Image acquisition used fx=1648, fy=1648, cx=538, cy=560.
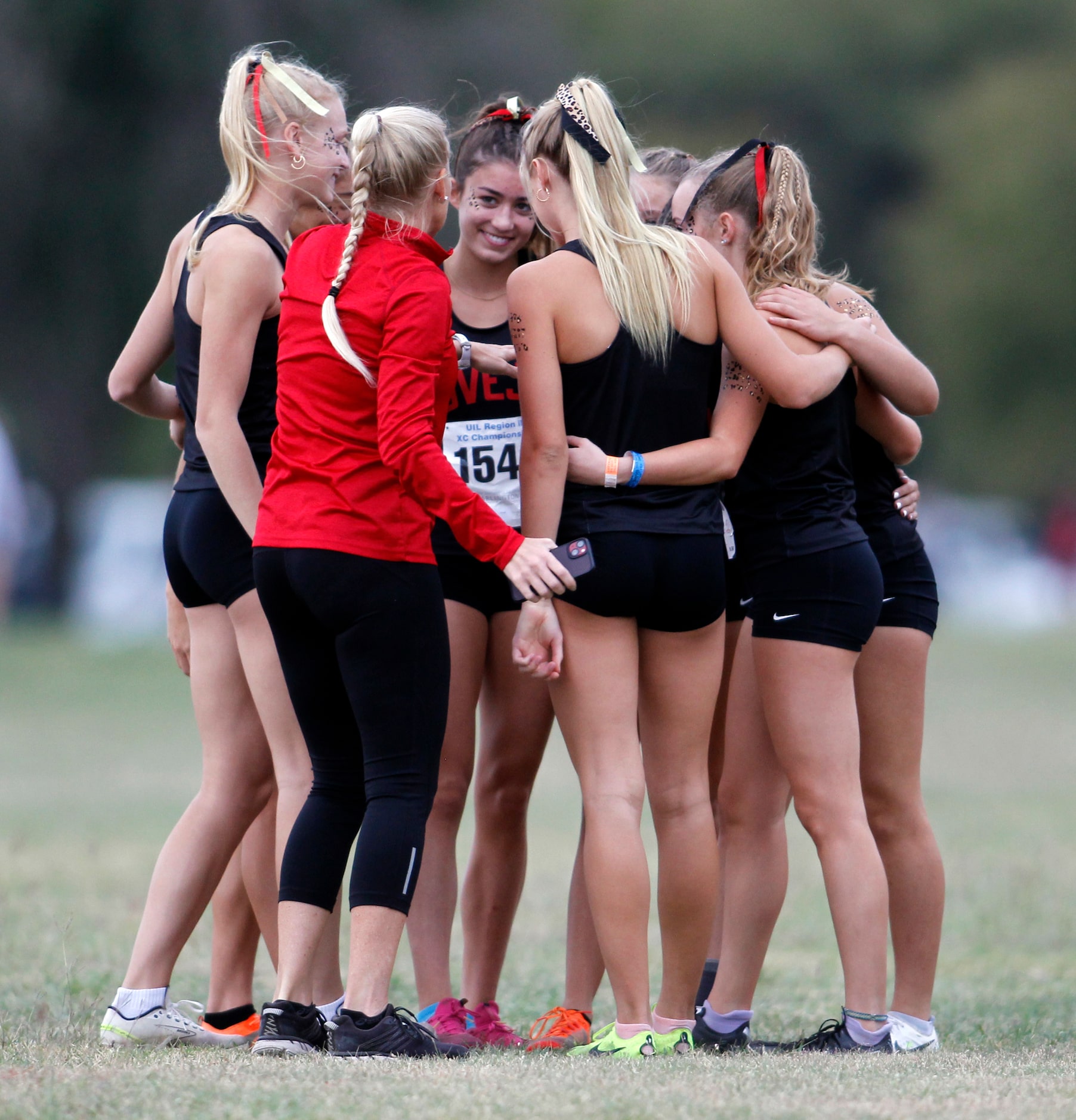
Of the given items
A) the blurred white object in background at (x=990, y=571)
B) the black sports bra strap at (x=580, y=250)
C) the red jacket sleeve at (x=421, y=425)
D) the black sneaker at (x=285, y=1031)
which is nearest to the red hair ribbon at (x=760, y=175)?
the black sports bra strap at (x=580, y=250)

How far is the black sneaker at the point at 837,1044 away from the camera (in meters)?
4.20

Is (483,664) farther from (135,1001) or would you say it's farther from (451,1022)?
(135,1001)

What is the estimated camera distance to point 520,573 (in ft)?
12.3

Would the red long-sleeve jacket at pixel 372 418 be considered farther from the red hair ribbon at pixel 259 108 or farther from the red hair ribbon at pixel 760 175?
the red hair ribbon at pixel 760 175

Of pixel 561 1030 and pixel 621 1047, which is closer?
pixel 621 1047

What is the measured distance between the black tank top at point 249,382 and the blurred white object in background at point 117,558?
75.3 feet

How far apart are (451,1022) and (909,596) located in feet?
5.61

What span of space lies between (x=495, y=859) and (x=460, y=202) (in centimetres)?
190

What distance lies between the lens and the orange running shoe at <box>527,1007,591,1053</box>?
4379mm

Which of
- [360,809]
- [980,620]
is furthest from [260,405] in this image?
[980,620]

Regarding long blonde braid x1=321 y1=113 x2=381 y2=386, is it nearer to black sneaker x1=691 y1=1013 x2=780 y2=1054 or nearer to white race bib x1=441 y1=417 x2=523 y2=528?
white race bib x1=441 y1=417 x2=523 y2=528

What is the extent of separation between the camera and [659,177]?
496 centimetres

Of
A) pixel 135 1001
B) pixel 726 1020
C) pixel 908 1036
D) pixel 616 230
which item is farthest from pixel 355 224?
pixel 908 1036

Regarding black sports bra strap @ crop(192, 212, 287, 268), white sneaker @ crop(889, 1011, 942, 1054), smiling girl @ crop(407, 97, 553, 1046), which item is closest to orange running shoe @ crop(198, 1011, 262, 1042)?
smiling girl @ crop(407, 97, 553, 1046)
